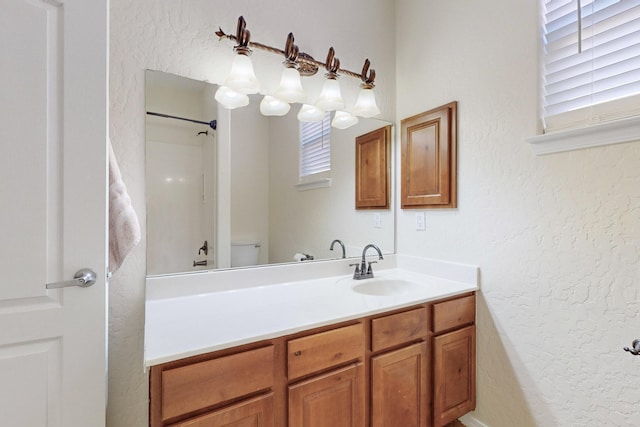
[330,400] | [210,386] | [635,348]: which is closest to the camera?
[210,386]

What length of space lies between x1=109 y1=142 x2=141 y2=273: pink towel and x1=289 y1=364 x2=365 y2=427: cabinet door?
2.62ft

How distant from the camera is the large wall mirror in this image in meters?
1.37

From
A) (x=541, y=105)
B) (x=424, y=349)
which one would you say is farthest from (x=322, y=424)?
(x=541, y=105)

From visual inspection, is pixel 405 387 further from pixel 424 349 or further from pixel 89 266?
pixel 89 266

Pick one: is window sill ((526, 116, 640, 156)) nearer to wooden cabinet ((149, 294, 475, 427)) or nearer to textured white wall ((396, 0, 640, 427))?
textured white wall ((396, 0, 640, 427))

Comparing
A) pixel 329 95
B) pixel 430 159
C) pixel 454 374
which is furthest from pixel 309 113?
pixel 454 374

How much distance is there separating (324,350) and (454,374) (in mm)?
830

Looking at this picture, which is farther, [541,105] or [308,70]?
[308,70]

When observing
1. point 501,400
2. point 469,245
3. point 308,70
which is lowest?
point 501,400

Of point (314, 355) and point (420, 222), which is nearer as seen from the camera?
point (314, 355)

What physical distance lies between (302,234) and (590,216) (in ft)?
4.34

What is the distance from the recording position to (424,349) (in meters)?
1.37

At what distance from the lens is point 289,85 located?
1544 mm

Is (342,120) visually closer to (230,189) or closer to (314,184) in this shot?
(314,184)
